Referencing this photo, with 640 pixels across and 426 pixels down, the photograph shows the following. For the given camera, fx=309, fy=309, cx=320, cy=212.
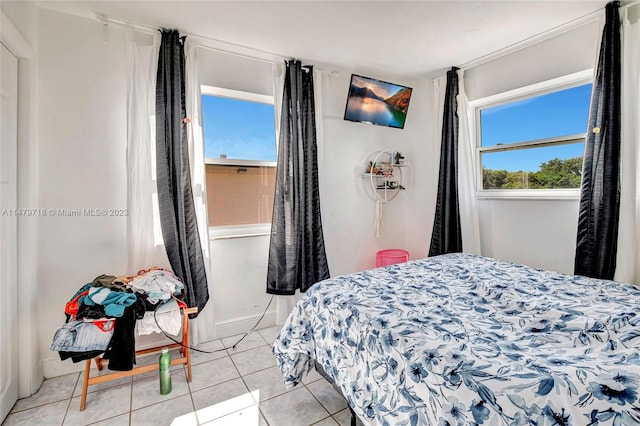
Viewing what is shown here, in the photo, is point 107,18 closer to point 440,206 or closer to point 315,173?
point 315,173

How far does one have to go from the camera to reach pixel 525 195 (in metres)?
2.68

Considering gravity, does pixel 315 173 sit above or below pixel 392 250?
above

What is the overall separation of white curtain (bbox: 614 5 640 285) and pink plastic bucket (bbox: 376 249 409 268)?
157 cm

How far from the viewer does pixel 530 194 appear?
105 inches

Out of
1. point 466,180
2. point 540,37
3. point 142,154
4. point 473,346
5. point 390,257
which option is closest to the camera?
point 473,346

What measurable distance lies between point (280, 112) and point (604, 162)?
237 cm

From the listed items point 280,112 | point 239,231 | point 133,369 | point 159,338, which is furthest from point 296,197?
point 133,369

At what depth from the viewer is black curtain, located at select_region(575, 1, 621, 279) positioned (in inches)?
80.4

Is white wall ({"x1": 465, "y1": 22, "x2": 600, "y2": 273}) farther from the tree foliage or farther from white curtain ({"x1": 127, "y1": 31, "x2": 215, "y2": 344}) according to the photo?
white curtain ({"x1": 127, "y1": 31, "x2": 215, "y2": 344})

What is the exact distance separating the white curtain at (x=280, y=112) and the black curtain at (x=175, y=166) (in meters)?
0.72

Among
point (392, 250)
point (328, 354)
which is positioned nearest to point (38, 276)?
point (328, 354)

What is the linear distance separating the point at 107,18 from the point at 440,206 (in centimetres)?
309

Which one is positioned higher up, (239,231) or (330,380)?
(239,231)

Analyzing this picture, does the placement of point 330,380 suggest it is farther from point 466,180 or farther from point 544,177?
point 544,177
